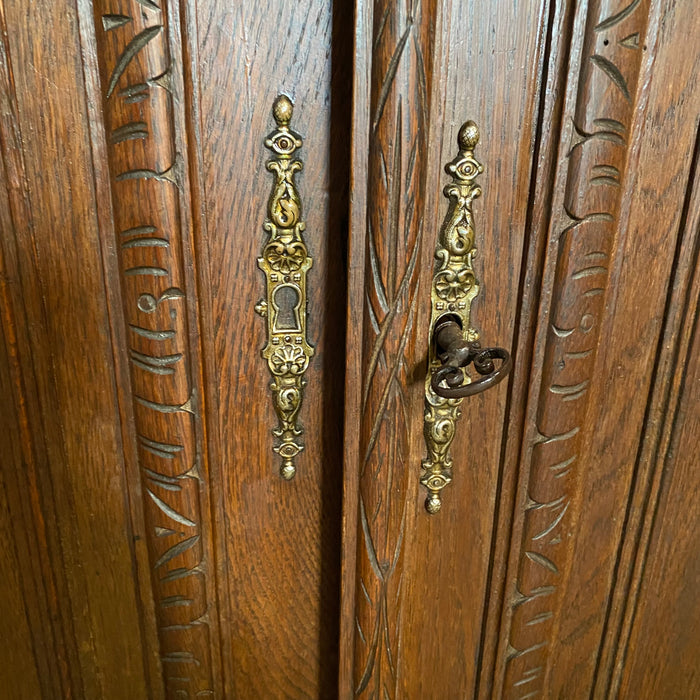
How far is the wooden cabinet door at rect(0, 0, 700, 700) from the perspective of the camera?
477 mm

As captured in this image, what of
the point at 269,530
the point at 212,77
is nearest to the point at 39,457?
the point at 269,530

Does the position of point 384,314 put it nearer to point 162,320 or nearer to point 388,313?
point 388,313

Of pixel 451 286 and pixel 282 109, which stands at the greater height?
pixel 282 109

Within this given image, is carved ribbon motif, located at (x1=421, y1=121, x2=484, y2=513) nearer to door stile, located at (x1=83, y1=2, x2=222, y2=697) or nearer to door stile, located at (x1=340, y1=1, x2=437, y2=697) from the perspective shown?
door stile, located at (x1=340, y1=1, x2=437, y2=697)

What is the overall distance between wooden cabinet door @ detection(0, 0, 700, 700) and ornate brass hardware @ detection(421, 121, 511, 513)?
11 millimetres

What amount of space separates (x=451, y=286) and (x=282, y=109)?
19 cm

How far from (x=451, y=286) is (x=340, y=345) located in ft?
0.35

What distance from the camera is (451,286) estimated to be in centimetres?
55

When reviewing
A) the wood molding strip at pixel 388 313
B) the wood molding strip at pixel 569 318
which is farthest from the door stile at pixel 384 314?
the wood molding strip at pixel 569 318

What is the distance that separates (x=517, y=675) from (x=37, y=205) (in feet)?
2.14

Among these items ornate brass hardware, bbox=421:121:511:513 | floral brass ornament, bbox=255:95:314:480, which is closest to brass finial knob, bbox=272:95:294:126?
floral brass ornament, bbox=255:95:314:480

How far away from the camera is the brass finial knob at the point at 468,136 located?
1.65 feet

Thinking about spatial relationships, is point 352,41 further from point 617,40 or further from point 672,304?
point 672,304

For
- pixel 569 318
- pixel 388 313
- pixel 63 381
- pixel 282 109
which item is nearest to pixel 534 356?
pixel 569 318
